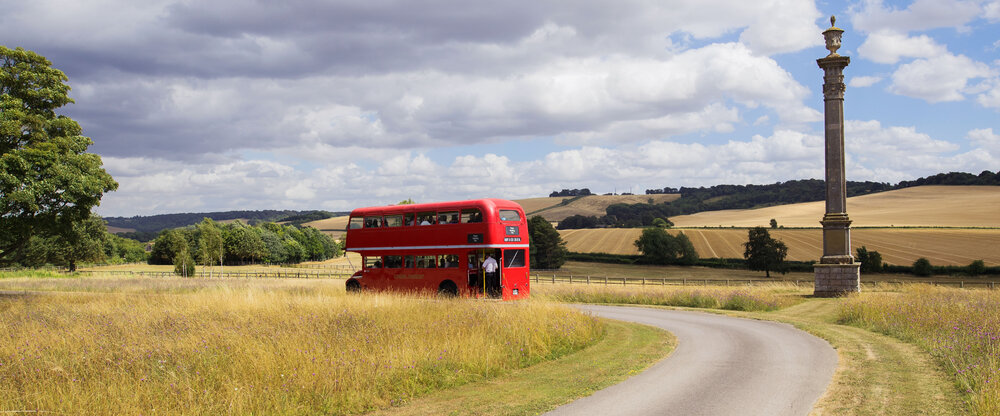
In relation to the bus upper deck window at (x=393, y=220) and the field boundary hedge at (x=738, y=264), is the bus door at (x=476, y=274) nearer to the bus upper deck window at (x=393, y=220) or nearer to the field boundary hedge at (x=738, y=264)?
the bus upper deck window at (x=393, y=220)

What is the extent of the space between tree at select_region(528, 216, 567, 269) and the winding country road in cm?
6637

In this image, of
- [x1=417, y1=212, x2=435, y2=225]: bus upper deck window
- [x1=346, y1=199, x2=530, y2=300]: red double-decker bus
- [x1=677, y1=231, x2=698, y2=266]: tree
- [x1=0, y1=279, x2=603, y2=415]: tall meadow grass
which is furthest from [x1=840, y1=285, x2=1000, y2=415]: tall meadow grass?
[x1=677, y1=231, x2=698, y2=266]: tree

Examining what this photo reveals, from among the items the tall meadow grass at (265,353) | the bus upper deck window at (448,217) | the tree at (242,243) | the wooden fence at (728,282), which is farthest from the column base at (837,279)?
the tree at (242,243)

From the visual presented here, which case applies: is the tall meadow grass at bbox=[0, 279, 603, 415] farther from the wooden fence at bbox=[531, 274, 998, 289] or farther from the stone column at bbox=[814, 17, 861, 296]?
the wooden fence at bbox=[531, 274, 998, 289]

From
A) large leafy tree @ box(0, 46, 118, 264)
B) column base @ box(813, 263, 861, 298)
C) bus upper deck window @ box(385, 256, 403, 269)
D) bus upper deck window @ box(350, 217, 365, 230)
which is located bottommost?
→ column base @ box(813, 263, 861, 298)

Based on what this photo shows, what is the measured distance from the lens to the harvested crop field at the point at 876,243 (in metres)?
72.0

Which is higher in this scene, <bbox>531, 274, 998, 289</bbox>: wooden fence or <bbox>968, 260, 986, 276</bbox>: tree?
<bbox>531, 274, 998, 289</bbox>: wooden fence

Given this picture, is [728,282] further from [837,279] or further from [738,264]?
[738,264]

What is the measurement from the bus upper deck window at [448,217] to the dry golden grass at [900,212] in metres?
88.4

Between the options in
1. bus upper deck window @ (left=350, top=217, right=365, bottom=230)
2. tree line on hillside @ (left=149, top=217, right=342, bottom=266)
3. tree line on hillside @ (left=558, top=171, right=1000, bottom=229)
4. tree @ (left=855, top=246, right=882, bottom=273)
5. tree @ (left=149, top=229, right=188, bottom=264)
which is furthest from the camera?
tree line on hillside @ (left=558, top=171, right=1000, bottom=229)

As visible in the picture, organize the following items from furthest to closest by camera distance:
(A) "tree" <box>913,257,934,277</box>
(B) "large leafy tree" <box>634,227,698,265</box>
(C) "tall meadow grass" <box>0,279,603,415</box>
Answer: (B) "large leafy tree" <box>634,227,698,265</box>, (A) "tree" <box>913,257,934,277</box>, (C) "tall meadow grass" <box>0,279,603,415</box>

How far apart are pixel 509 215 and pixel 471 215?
150 cm

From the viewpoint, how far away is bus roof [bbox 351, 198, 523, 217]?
23.9 m

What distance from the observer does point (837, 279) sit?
3083cm
